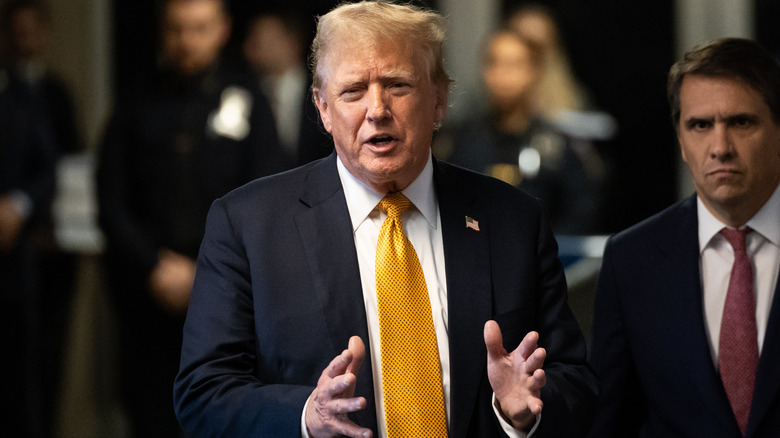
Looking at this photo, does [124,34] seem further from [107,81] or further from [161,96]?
[161,96]

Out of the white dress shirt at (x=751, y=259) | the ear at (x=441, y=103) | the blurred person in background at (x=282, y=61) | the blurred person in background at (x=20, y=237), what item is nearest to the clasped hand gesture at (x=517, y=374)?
the ear at (x=441, y=103)

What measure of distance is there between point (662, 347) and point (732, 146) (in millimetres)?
462

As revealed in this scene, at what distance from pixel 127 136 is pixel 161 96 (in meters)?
0.23

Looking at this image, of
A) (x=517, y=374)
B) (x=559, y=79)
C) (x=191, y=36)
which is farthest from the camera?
(x=559, y=79)

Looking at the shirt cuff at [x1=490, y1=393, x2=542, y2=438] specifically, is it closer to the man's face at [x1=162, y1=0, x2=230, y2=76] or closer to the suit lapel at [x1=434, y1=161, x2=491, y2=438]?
Result: the suit lapel at [x1=434, y1=161, x2=491, y2=438]

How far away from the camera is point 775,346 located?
211 cm

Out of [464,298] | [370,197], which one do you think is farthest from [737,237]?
[370,197]

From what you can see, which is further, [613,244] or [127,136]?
[127,136]

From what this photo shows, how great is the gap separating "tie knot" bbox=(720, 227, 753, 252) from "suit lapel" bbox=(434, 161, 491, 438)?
0.59m

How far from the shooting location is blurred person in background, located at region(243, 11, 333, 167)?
5129mm

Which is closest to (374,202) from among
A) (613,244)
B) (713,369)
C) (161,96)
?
(613,244)

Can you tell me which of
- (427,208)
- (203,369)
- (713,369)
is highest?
(427,208)

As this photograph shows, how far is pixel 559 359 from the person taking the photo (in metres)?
1.94

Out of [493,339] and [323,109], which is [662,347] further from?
[323,109]
